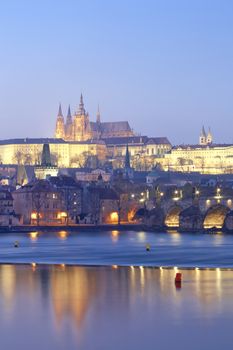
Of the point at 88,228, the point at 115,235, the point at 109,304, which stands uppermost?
the point at 88,228

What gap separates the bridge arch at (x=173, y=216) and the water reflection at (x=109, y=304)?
3911cm

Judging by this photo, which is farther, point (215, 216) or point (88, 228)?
point (88, 228)

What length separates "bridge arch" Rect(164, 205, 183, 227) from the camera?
268 feet

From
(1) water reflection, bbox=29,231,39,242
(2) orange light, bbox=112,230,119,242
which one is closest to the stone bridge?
(2) orange light, bbox=112,230,119,242

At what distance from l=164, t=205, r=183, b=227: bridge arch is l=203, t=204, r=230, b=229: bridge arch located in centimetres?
318

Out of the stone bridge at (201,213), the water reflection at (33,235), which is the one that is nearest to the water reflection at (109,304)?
the water reflection at (33,235)

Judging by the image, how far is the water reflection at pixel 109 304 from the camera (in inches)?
1117

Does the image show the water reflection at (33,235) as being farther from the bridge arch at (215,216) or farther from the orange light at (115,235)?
the bridge arch at (215,216)

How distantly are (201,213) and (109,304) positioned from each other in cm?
4542

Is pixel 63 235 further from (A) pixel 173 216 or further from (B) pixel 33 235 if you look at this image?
(A) pixel 173 216

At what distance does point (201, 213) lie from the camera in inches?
3078

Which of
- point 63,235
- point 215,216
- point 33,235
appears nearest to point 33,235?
point 33,235

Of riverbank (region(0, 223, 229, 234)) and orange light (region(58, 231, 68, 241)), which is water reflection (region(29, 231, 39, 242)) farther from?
riverbank (region(0, 223, 229, 234))

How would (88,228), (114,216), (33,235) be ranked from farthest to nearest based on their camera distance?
(114,216) < (88,228) < (33,235)
